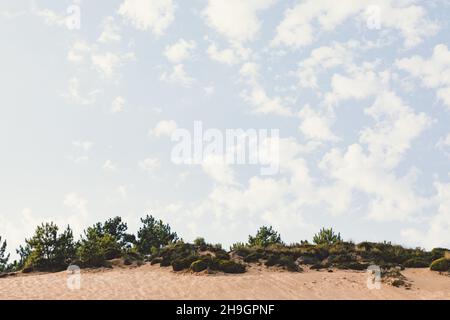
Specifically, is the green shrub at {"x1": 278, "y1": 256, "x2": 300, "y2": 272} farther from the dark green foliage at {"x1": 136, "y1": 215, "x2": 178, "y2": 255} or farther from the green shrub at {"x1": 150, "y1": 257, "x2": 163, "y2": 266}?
the dark green foliage at {"x1": 136, "y1": 215, "x2": 178, "y2": 255}

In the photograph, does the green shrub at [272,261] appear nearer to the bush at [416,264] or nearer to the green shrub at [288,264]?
the green shrub at [288,264]

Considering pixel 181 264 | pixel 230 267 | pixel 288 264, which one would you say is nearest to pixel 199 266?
pixel 181 264

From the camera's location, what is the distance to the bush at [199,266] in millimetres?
27698

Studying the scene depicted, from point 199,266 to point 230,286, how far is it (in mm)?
5290

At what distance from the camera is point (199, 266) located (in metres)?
27.8

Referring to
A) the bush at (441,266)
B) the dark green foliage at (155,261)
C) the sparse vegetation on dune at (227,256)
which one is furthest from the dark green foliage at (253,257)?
the bush at (441,266)

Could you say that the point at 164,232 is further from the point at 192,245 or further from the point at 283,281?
the point at 283,281

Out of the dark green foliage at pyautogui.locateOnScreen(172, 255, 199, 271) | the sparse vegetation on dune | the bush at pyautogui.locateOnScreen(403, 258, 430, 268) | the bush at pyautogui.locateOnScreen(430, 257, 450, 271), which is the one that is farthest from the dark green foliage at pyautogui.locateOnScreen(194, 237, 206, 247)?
the bush at pyautogui.locateOnScreen(430, 257, 450, 271)

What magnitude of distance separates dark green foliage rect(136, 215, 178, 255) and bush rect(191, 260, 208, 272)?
87.2 ft

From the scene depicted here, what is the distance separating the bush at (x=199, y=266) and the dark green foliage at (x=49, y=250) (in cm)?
1308

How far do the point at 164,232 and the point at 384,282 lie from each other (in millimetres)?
36124

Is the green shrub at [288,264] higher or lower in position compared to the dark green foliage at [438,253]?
lower
